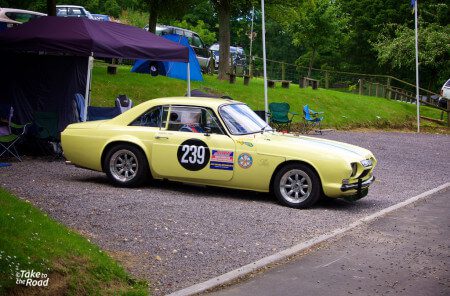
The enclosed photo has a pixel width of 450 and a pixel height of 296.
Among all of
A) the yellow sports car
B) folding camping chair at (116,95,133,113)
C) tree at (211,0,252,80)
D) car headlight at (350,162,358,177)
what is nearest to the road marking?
car headlight at (350,162,358,177)

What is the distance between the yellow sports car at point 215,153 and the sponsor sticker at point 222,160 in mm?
15

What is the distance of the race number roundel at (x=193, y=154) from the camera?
11.3 meters

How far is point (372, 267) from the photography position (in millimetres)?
7820

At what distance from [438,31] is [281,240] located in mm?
36395

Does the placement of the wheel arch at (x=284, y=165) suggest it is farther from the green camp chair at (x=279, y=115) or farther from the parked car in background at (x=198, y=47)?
the parked car in background at (x=198, y=47)

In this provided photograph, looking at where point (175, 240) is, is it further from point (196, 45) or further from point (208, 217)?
point (196, 45)

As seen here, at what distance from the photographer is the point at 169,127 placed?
1168cm

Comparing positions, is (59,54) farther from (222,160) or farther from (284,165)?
(284,165)

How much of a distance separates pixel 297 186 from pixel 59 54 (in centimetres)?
788

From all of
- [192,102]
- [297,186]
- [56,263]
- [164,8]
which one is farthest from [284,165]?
[164,8]

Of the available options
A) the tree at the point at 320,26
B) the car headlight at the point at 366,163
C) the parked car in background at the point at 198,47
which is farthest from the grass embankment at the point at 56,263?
the tree at the point at 320,26

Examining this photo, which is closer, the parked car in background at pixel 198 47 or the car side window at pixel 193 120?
the car side window at pixel 193 120

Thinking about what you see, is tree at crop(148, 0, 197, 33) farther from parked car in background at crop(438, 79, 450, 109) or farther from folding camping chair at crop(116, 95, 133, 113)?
parked car in background at crop(438, 79, 450, 109)

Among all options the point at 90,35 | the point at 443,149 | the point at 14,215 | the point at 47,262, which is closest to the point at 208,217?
the point at 14,215
